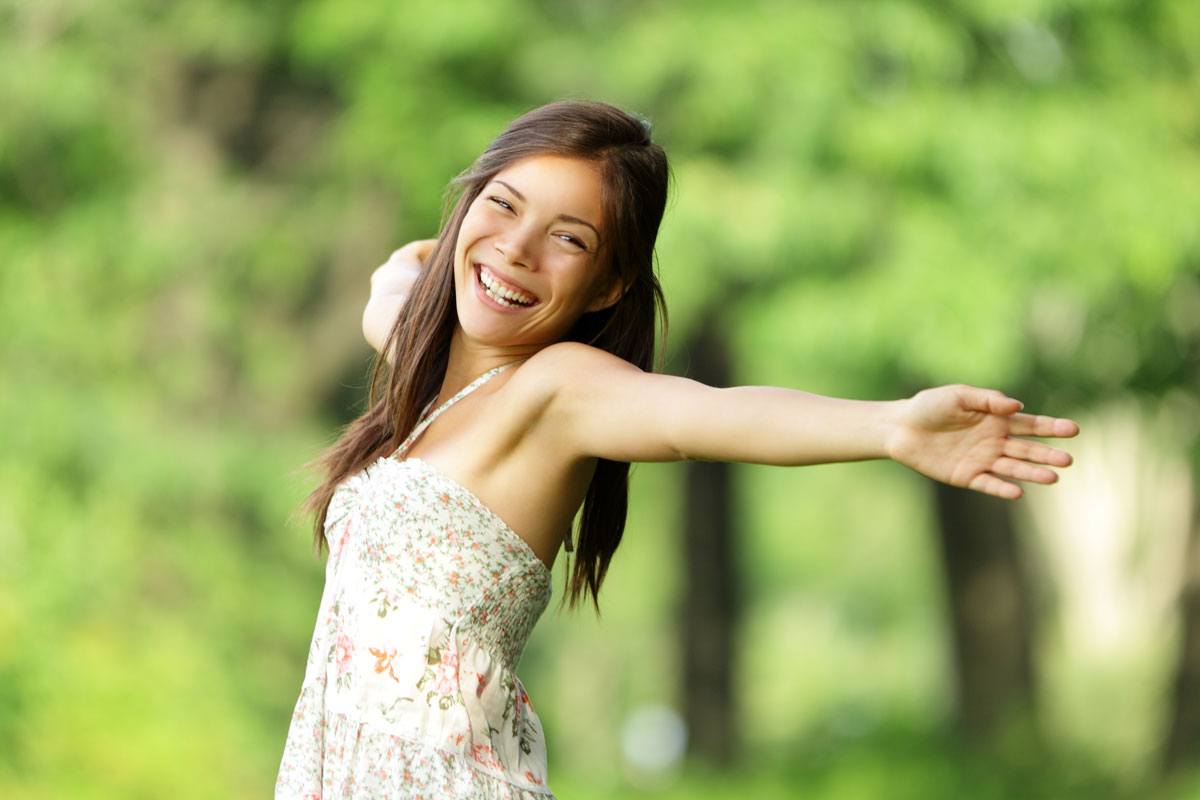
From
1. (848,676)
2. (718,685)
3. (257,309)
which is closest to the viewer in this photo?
(257,309)

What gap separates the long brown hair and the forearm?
1.45 feet

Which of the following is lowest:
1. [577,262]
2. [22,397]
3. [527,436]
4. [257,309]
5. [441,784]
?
[441,784]

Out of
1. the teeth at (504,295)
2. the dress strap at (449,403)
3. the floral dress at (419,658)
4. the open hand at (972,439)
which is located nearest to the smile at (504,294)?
the teeth at (504,295)

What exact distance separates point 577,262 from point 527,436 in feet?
0.89

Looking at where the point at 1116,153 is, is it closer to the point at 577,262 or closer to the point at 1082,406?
the point at 1082,406

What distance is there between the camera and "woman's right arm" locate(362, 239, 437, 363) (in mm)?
3154

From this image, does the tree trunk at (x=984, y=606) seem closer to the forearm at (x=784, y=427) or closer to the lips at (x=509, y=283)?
the lips at (x=509, y=283)

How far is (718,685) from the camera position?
1153cm

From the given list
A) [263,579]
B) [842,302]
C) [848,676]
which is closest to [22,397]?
[263,579]

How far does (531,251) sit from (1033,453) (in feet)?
2.82

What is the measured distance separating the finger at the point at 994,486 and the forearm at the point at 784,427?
105 millimetres

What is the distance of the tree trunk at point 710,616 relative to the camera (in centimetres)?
1145

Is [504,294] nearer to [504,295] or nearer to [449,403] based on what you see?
[504,295]

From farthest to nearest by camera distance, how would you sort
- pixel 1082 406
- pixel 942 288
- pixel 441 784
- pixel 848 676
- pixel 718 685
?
pixel 848 676 < pixel 718 685 < pixel 1082 406 < pixel 942 288 < pixel 441 784
